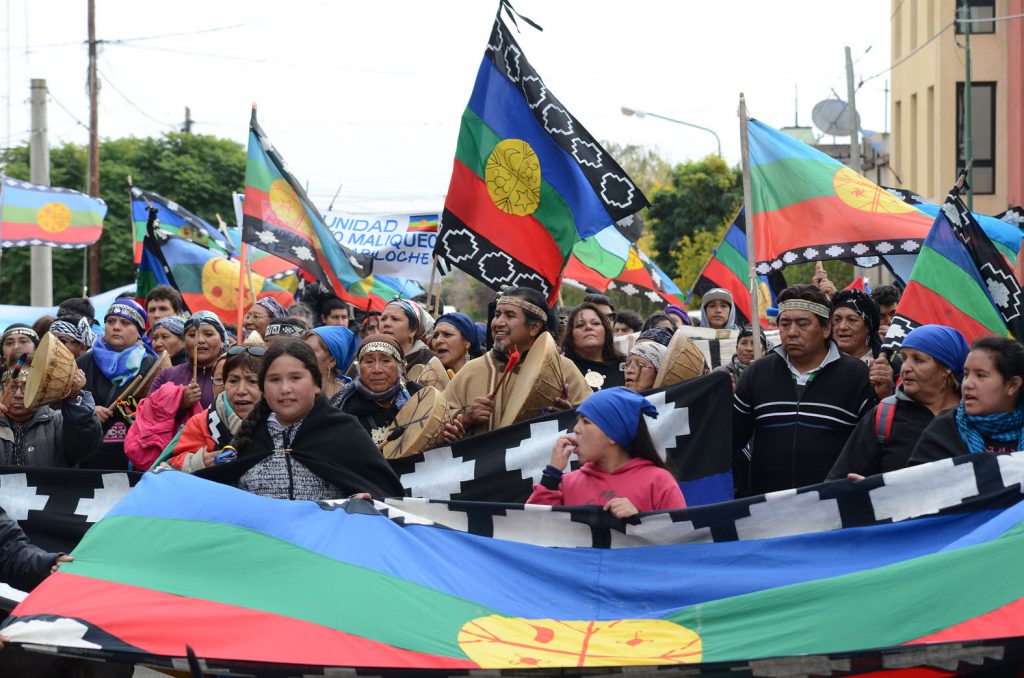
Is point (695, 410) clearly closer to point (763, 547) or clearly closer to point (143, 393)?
point (763, 547)

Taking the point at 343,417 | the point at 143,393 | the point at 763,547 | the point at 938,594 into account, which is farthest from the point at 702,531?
the point at 143,393

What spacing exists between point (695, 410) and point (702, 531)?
4.54 ft

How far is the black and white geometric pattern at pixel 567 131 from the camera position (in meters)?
8.26

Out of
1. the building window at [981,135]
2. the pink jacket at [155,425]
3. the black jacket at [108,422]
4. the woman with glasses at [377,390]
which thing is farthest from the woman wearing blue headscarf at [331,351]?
the building window at [981,135]

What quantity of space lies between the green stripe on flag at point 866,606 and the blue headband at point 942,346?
1361 mm

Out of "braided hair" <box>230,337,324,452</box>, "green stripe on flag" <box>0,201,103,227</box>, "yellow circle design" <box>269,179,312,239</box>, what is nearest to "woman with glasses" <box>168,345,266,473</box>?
"braided hair" <box>230,337,324,452</box>

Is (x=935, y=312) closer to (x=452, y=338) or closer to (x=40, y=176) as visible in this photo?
(x=452, y=338)

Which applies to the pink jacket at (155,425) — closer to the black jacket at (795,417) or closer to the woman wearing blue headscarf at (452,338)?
the woman wearing blue headscarf at (452,338)

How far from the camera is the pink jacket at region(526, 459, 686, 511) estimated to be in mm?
5215

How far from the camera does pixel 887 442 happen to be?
5688 millimetres

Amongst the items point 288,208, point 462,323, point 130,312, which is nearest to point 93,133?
point 288,208

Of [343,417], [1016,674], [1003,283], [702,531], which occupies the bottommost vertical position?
[1016,674]

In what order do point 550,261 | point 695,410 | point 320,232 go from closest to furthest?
point 695,410 < point 550,261 < point 320,232

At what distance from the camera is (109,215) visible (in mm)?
41781
